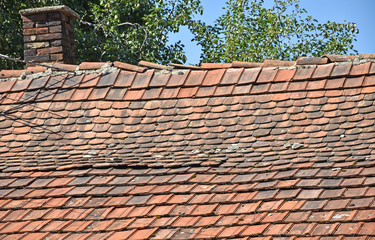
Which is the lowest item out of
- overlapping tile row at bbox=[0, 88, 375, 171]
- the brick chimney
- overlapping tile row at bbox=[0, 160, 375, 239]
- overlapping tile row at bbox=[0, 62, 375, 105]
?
overlapping tile row at bbox=[0, 160, 375, 239]

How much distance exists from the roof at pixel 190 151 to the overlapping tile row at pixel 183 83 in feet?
0.06

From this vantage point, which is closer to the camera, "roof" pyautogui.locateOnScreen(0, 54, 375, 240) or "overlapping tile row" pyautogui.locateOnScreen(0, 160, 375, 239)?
"overlapping tile row" pyautogui.locateOnScreen(0, 160, 375, 239)

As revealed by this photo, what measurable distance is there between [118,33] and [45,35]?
8.31 metres

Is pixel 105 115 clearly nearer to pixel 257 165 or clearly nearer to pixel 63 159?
pixel 63 159

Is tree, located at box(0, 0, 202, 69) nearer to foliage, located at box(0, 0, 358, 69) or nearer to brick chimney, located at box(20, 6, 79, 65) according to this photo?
foliage, located at box(0, 0, 358, 69)

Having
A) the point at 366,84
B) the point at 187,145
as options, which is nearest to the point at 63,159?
Answer: the point at 187,145

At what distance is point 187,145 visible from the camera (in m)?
6.19

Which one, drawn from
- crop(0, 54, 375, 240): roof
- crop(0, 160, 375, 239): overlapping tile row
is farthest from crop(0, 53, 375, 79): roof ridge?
crop(0, 160, 375, 239): overlapping tile row

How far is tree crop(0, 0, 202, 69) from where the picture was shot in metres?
15.6

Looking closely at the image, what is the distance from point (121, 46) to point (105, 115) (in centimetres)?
916

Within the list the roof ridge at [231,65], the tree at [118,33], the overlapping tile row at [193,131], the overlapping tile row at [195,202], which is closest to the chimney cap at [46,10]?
the roof ridge at [231,65]

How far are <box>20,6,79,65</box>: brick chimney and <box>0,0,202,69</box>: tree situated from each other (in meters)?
6.85

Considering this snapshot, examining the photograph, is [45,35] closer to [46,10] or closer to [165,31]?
[46,10]

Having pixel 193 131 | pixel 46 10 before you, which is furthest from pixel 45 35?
pixel 193 131
